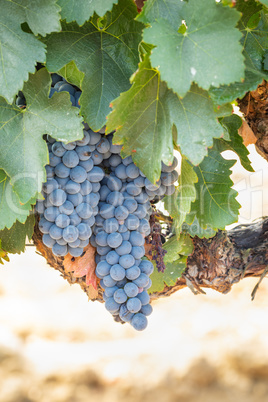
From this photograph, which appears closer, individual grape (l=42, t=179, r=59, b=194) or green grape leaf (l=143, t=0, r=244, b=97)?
green grape leaf (l=143, t=0, r=244, b=97)

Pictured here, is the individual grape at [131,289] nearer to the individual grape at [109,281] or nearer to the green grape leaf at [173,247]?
the individual grape at [109,281]

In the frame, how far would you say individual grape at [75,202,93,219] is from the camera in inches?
25.4

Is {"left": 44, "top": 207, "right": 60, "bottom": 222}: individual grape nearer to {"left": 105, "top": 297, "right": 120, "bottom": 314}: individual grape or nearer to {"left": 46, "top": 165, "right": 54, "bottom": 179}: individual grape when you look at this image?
{"left": 46, "top": 165, "right": 54, "bottom": 179}: individual grape

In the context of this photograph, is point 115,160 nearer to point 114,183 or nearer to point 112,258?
point 114,183

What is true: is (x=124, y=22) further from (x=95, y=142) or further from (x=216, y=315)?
(x=216, y=315)

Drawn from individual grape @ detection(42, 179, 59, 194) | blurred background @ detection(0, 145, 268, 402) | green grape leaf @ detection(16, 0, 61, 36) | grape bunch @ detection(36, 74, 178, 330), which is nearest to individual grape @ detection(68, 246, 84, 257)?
grape bunch @ detection(36, 74, 178, 330)

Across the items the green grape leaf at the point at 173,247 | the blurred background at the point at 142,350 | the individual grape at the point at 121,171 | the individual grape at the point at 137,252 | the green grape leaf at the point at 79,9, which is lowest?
the blurred background at the point at 142,350

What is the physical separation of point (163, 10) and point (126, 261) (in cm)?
36

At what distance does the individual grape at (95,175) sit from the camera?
2.14ft

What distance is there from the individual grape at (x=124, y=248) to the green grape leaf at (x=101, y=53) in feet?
Answer: 0.62

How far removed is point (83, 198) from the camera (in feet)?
2.14

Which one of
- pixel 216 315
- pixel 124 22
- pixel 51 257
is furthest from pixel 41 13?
pixel 216 315

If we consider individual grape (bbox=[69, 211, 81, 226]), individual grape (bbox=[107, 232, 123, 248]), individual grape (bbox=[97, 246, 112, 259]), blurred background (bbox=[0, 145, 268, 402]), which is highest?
individual grape (bbox=[69, 211, 81, 226])

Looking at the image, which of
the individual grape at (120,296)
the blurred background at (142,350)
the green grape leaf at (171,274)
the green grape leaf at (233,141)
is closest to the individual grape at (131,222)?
the individual grape at (120,296)
